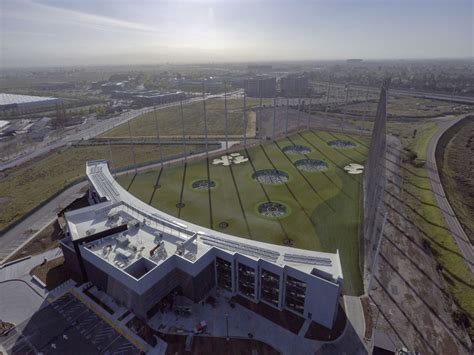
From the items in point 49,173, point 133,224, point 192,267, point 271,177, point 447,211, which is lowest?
point 49,173

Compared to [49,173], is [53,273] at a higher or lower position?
higher

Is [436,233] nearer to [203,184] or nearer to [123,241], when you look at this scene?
[203,184]

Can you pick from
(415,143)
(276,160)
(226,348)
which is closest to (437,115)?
(415,143)

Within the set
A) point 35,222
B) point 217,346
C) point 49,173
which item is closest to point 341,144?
point 217,346

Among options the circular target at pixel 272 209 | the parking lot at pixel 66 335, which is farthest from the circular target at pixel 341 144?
the parking lot at pixel 66 335

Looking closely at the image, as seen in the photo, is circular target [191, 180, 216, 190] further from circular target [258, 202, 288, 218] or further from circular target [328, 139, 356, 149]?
circular target [328, 139, 356, 149]

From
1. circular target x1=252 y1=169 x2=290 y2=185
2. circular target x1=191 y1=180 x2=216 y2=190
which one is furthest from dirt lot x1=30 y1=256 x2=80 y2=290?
circular target x1=252 y1=169 x2=290 y2=185

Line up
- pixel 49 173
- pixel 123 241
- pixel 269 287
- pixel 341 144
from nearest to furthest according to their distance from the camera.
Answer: pixel 269 287 < pixel 123 241 < pixel 49 173 < pixel 341 144

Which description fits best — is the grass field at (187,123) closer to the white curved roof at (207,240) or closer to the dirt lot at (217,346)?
the white curved roof at (207,240)
